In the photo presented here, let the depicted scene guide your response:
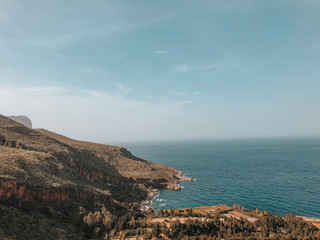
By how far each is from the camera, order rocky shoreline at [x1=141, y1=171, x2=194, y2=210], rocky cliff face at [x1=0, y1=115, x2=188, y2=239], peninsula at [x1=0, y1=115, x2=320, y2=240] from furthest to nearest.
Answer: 1. rocky shoreline at [x1=141, y1=171, x2=194, y2=210]
2. rocky cliff face at [x1=0, y1=115, x2=188, y2=239]
3. peninsula at [x1=0, y1=115, x2=320, y2=240]

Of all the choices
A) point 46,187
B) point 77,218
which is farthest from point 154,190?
point 46,187

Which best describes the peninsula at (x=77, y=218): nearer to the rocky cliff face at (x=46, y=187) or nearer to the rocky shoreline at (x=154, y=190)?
the rocky cliff face at (x=46, y=187)

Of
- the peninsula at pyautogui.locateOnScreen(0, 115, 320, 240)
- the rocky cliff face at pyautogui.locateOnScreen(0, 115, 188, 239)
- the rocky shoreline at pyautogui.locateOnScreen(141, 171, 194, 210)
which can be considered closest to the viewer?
the peninsula at pyautogui.locateOnScreen(0, 115, 320, 240)

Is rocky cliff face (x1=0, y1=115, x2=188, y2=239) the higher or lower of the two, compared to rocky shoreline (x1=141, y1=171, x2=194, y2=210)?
higher

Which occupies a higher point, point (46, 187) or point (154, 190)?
point (46, 187)

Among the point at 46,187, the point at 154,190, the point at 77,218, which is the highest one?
the point at 46,187

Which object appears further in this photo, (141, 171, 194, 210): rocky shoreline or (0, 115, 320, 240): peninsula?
(141, 171, 194, 210): rocky shoreline

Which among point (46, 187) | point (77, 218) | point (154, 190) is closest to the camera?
point (77, 218)

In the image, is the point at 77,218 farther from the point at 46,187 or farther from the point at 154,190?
the point at 154,190

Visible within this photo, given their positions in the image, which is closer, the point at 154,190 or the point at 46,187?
the point at 46,187

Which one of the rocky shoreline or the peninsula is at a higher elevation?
the peninsula

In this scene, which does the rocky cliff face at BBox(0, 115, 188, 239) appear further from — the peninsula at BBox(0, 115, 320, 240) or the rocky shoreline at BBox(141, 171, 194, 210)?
the rocky shoreline at BBox(141, 171, 194, 210)

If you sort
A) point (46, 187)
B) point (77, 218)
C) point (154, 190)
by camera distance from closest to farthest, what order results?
point (77, 218) → point (46, 187) → point (154, 190)

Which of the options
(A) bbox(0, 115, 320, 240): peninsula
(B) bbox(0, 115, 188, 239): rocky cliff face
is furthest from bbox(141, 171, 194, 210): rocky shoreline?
(A) bbox(0, 115, 320, 240): peninsula
